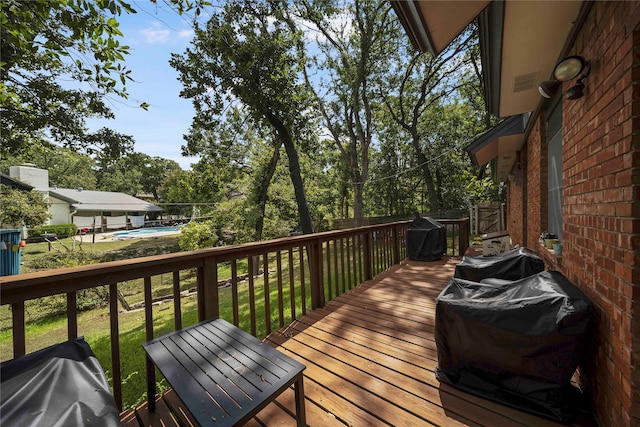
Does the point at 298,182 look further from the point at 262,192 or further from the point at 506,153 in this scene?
the point at 506,153

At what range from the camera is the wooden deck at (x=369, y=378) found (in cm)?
163

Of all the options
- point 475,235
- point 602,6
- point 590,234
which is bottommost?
point 475,235

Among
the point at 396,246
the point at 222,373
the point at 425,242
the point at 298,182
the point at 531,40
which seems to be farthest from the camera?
the point at 298,182

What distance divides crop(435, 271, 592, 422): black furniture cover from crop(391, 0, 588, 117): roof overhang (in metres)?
1.67

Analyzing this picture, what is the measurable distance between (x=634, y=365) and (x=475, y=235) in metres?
13.4

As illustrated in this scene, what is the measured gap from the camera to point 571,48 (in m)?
2.05

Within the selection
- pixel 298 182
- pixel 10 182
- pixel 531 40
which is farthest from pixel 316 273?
pixel 10 182

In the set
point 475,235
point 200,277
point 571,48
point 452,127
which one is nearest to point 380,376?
point 200,277

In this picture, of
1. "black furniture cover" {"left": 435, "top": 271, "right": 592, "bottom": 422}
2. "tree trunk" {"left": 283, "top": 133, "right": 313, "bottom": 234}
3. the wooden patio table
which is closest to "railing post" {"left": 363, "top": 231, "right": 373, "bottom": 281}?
"black furniture cover" {"left": 435, "top": 271, "right": 592, "bottom": 422}

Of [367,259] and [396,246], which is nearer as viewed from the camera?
[367,259]

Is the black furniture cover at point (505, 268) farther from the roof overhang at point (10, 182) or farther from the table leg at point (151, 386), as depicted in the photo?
the roof overhang at point (10, 182)

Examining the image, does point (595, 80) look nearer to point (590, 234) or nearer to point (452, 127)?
point (590, 234)

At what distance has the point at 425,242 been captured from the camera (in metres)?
5.67

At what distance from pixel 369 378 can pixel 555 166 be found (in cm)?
298
